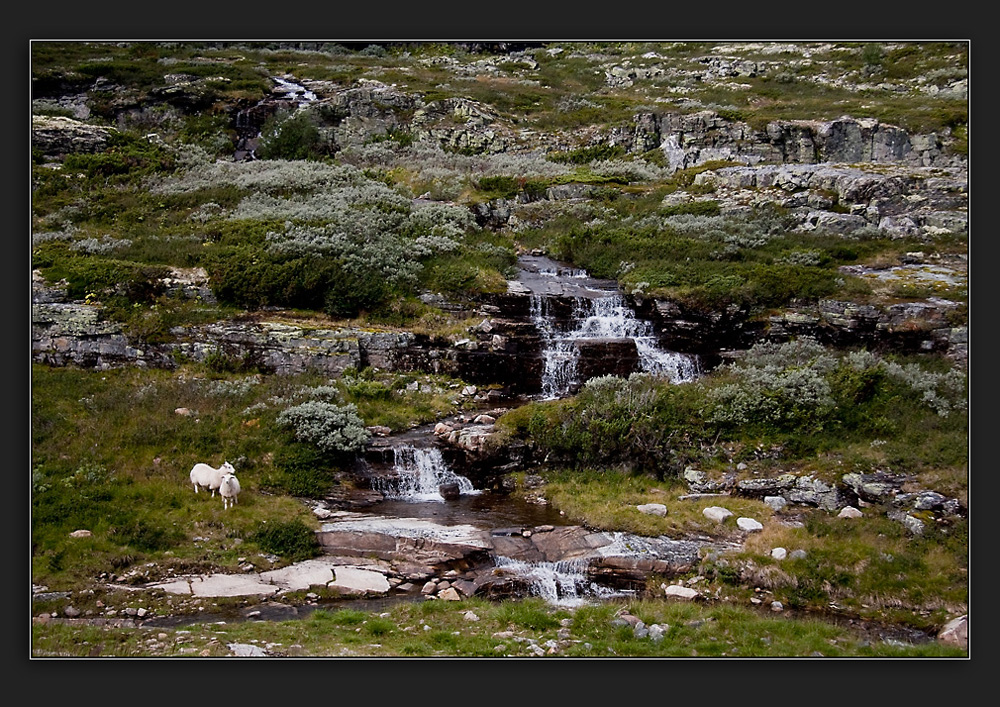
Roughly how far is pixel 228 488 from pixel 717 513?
27.4 feet

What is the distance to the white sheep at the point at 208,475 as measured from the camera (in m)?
11.2

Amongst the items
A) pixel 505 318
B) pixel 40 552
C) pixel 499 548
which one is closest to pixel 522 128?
pixel 505 318

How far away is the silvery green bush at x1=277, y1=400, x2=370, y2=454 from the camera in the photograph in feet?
41.6

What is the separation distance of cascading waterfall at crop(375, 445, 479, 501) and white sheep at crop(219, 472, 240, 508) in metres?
2.60

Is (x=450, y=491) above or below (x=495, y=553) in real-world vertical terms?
above

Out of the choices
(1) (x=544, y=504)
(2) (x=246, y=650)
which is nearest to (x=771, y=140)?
(1) (x=544, y=504)

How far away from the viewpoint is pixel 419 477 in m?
12.9

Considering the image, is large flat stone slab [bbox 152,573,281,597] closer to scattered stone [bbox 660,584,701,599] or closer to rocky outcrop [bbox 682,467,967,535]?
scattered stone [bbox 660,584,701,599]

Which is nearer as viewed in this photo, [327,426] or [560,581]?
[560,581]

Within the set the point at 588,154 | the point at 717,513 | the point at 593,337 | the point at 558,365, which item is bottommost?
the point at 717,513

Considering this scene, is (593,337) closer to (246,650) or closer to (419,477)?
(419,477)

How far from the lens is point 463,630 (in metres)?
8.48

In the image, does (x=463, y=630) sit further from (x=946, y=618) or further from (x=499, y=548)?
(x=946, y=618)

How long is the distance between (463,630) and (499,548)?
6.62ft
